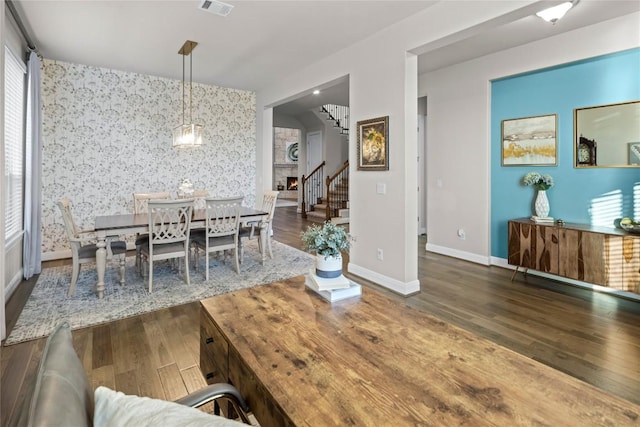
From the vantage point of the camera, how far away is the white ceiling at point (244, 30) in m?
3.15

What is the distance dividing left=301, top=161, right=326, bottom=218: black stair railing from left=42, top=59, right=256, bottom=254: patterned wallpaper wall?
12.6 feet

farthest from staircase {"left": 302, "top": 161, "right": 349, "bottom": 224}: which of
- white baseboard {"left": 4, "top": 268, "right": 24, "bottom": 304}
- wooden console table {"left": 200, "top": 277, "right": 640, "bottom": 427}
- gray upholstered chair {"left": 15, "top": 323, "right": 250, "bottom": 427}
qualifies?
gray upholstered chair {"left": 15, "top": 323, "right": 250, "bottom": 427}

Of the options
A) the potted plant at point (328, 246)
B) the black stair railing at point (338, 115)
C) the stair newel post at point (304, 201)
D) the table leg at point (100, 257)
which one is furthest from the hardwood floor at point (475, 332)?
the black stair railing at point (338, 115)

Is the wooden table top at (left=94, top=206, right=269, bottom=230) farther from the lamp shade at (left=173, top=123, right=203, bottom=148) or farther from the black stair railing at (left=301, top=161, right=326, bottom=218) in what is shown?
the black stair railing at (left=301, top=161, right=326, bottom=218)

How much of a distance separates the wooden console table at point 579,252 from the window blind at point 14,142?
18.2 feet

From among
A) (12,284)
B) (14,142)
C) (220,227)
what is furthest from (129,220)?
(14,142)

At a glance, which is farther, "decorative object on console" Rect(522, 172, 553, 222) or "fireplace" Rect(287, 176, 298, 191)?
"fireplace" Rect(287, 176, 298, 191)

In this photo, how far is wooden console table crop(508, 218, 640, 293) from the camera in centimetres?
305

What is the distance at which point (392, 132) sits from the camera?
3576 millimetres

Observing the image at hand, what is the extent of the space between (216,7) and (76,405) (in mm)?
3486

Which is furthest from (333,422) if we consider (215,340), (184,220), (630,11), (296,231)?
(296,231)

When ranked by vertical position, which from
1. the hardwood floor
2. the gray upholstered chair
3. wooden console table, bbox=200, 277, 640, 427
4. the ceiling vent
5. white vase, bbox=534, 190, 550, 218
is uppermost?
the ceiling vent

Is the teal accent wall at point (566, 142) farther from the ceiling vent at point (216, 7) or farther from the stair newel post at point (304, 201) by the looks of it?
the stair newel post at point (304, 201)

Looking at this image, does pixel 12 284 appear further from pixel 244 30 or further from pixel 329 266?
pixel 329 266
